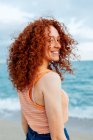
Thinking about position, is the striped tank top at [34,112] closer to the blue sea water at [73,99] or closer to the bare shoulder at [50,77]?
the bare shoulder at [50,77]

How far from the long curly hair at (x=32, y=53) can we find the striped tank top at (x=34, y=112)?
0.05 metres

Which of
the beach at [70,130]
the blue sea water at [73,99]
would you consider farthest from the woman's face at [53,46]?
the beach at [70,130]

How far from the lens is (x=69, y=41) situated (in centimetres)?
249

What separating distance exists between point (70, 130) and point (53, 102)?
4.86m

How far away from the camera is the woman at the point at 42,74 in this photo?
2.23 meters

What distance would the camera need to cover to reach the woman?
2.23m

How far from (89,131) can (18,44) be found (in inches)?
189

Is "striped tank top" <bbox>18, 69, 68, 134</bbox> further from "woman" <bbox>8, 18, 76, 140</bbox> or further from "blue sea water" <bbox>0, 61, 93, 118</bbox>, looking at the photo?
"blue sea water" <bbox>0, 61, 93, 118</bbox>

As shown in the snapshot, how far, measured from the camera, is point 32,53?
232cm

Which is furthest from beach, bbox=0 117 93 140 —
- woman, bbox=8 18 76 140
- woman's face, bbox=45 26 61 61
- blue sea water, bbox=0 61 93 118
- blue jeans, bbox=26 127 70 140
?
woman's face, bbox=45 26 61 61

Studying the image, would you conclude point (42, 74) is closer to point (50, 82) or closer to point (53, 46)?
point (50, 82)

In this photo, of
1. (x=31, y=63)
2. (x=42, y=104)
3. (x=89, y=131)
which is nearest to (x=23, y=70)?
(x=31, y=63)

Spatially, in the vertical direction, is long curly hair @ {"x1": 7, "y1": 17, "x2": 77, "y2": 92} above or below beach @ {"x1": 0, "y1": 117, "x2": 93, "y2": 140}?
above

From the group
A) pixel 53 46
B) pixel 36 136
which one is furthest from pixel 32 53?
pixel 36 136
